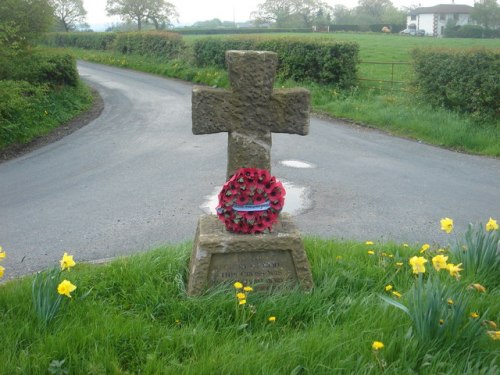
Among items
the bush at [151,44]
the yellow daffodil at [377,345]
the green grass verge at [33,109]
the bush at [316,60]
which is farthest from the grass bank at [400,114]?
the yellow daffodil at [377,345]

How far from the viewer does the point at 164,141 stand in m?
13.3

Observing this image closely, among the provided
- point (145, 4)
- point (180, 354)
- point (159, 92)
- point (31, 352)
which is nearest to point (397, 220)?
point (180, 354)

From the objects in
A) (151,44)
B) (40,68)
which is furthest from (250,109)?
(151,44)

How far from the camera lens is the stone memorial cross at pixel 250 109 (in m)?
4.67

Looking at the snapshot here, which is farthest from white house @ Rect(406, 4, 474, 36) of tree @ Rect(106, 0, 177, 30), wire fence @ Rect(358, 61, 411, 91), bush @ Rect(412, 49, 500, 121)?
bush @ Rect(412, 49, 500, 121)

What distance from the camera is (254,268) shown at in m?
4.49

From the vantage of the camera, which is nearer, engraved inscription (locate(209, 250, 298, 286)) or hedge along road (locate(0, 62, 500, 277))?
engraved inscription (locate(209, 250, 298, 286))

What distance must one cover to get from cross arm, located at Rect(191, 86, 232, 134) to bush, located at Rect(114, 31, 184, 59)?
2394 cm

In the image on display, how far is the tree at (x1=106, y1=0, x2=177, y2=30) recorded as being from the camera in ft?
221

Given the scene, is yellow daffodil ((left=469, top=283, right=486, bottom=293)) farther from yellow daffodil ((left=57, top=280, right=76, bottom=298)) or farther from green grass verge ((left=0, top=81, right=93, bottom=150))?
green grass verge ((left=0, top=81, right=93, bottom=150))

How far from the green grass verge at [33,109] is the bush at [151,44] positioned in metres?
10.7

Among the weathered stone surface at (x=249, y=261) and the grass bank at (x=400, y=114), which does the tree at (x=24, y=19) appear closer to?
the grass bank at (x=400, y=114)

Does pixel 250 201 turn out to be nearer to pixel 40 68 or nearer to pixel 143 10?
pixel 40 68

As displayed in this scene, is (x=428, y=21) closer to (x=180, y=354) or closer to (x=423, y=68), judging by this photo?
(x=423, y=68)
